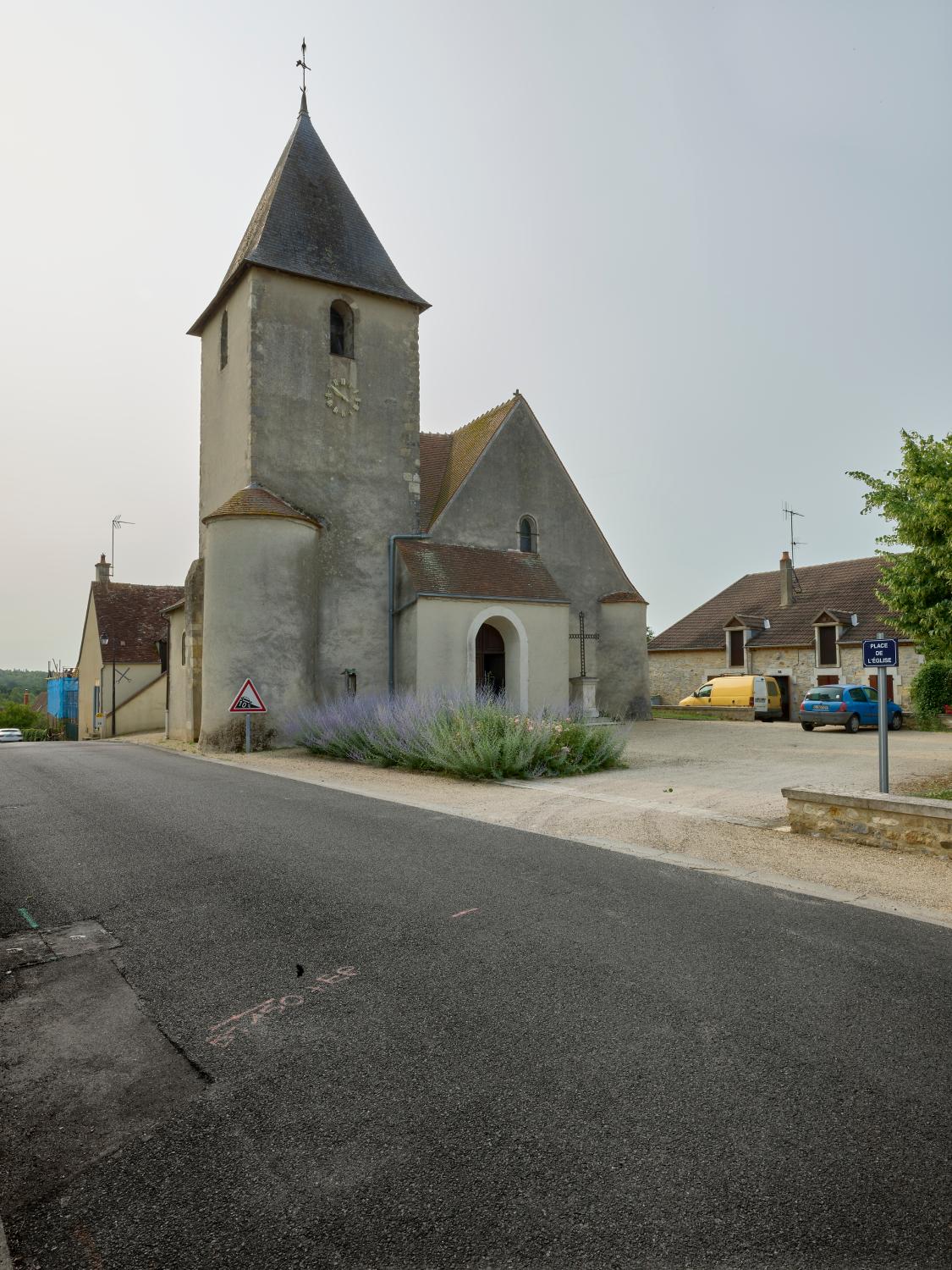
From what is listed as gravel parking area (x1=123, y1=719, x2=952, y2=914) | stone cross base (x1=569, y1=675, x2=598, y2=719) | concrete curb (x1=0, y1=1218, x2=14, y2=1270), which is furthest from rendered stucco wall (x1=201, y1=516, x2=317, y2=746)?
concrete curb (x1=0, y1=1218, x2=14, y2=1270)

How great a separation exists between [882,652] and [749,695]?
81.0 ft

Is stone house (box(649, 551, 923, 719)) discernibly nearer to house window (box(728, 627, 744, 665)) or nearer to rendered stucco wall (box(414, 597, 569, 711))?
house window (box(728, 627, 744, 665))

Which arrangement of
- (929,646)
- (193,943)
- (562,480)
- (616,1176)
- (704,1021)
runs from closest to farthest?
(616,1176) < (704,1021) < (193,943) < (929,646) < (562,480)

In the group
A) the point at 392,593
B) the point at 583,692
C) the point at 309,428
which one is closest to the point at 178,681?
the point at 392,593

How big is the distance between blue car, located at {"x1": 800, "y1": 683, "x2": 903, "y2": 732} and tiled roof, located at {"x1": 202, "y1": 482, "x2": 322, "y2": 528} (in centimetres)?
1535

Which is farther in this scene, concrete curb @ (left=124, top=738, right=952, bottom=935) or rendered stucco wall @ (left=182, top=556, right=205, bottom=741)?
rendered stucco wall @ (left=182, top=556, right=205, bottom=741)

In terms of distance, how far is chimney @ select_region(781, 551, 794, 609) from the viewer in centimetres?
3781

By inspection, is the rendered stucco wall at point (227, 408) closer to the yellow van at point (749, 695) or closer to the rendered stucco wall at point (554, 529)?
the rendered stucco wall at point (554, 529)

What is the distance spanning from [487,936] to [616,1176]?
2101mm

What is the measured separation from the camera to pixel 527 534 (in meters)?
23.5

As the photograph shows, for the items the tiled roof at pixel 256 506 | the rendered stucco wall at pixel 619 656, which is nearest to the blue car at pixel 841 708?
the rendered stucco wall at pixel 619 656

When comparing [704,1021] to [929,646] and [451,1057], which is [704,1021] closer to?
[451,1057]

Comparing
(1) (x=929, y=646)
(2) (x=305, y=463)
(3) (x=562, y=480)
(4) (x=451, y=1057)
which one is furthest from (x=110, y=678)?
(4) (x=451, y=1057)

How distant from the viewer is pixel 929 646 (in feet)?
34.3
